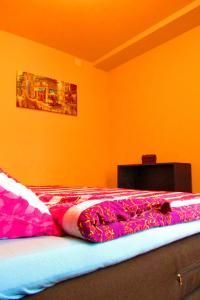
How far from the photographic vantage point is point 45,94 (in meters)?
3.49

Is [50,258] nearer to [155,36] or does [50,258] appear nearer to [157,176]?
[157,176]

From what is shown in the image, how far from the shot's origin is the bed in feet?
2.14

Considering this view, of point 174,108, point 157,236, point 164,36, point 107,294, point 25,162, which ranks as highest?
point 164,36

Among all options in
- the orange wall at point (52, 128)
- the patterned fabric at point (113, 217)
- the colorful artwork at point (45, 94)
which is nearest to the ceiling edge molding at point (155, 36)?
the orange wall at point (52, 128)

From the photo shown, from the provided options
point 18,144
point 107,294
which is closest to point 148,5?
point 18,144

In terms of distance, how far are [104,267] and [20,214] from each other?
31 cm

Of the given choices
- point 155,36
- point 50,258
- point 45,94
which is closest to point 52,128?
point 45,94

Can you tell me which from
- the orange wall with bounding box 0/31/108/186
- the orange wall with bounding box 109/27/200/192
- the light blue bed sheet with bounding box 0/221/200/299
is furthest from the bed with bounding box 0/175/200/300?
the orange wall with bounding box 0/31/108/186

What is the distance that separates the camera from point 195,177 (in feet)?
9.70

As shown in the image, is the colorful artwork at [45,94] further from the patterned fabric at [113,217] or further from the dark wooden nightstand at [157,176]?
the patterned fabric at [113,217]

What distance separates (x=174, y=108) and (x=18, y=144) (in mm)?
2023

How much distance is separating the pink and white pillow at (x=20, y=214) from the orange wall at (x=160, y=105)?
246 centimetres

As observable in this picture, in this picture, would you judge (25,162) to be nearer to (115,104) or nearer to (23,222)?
(115,104)

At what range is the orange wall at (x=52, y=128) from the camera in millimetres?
3174
